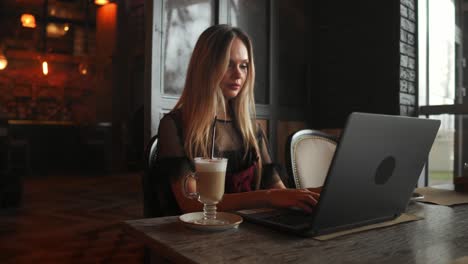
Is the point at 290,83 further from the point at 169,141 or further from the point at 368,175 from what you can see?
the point at 368,175

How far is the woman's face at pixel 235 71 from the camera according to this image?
138cm

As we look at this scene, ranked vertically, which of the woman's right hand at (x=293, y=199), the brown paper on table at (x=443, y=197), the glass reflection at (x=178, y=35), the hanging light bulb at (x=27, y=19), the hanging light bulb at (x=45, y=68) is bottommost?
the brown paper on table at (x=443, y=197)

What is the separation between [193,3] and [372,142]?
249 cm

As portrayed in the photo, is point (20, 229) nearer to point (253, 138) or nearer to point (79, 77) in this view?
point (253, 138)

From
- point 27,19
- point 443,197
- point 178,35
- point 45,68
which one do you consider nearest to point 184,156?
point 443,197

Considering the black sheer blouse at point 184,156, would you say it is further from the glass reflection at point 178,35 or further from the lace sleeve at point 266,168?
the glass reflection at point 178,35

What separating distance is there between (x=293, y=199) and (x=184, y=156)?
1.45 feet

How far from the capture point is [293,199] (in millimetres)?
906

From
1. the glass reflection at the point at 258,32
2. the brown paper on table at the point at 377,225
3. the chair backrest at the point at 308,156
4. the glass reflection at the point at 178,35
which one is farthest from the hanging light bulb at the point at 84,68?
the brown paper on table at the point at 377,225

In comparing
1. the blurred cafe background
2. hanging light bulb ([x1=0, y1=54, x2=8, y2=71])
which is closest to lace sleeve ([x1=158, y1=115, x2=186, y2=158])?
the blurred cafe background

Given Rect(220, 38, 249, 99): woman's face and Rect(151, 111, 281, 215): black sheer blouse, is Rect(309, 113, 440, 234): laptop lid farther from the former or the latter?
Rect(220, 38, 249, 99): woman's face

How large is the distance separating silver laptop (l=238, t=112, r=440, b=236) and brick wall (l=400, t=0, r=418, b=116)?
2378mm

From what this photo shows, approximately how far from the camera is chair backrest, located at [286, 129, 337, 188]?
1445 millimetres

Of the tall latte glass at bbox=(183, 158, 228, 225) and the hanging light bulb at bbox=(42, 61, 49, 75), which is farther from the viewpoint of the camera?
the hanging light bulb at bbox=(42, 61, 49, 75)
